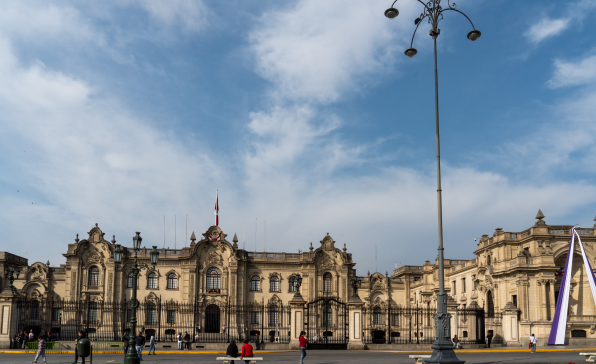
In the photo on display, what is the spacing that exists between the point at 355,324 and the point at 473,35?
20.9 metres

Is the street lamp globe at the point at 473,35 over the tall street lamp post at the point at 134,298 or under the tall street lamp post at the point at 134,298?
over

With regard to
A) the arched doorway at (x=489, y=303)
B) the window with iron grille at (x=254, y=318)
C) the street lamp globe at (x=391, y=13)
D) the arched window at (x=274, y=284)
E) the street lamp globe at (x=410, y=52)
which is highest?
the street lamp globe at (x=391, y=13)

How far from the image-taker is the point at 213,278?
5784 cm

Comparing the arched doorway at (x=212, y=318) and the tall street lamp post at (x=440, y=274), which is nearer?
the tall street lamp post at (x=440, y=274)

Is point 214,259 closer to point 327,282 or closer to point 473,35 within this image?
point 327,282

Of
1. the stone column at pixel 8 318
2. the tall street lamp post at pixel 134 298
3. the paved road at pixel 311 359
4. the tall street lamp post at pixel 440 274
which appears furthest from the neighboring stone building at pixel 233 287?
the tall street lamp post at pixel 440 274

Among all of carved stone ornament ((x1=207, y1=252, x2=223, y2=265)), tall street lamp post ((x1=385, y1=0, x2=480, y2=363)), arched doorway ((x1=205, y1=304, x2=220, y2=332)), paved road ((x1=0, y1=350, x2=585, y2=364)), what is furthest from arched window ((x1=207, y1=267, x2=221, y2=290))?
tall street lamp post ((x1=385, y1=0, x2=480, y2=363))

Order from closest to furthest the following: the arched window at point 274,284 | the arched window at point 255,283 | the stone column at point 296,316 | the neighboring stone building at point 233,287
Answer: the stone column at point 296,316 → the neighboring stone building at point 233,287 → the arched window at point 255,283 → the arched window at point 274,284

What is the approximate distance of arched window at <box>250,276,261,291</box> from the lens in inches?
2317

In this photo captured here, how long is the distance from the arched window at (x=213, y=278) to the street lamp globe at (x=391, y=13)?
43495 millimetres

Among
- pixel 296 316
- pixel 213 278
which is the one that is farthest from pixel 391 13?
pixel 213 278

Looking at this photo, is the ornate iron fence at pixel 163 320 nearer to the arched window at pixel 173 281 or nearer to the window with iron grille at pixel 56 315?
the window with iron grille at pixel 56 315

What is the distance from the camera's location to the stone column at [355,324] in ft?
111

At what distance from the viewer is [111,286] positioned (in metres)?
56.1
